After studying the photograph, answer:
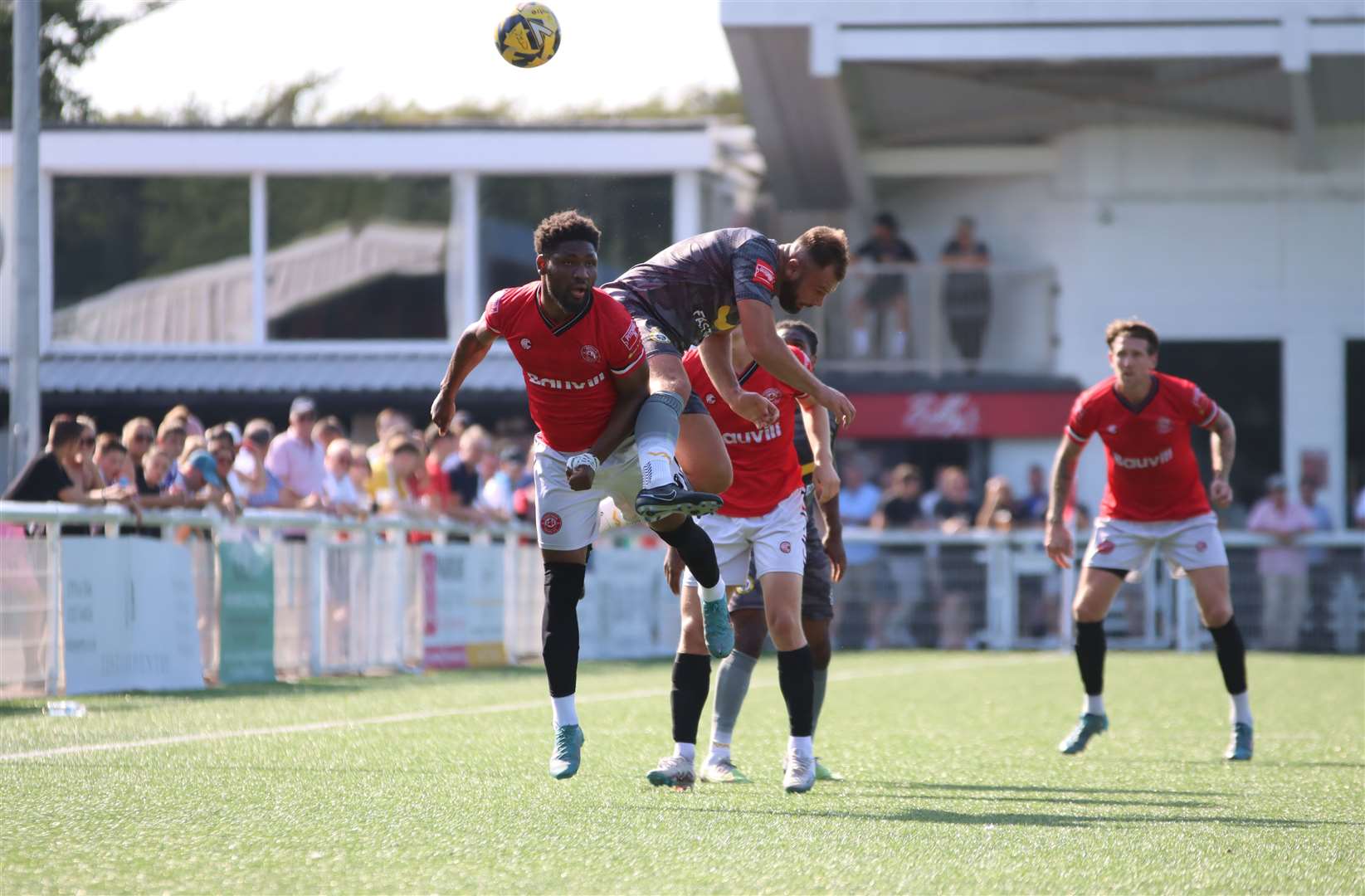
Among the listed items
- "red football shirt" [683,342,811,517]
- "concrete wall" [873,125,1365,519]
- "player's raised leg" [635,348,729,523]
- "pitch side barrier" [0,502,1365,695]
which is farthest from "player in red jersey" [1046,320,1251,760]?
"concrete wall" [873,125,1365,519]

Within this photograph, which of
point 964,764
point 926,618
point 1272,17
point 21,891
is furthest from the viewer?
point 1272,17

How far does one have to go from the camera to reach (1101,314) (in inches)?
1120

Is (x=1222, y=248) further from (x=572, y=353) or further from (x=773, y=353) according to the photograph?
(x=572, y=353)

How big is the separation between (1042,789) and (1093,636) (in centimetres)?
244

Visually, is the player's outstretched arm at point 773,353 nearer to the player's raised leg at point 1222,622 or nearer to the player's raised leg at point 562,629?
the player's raised leg at point 562,629

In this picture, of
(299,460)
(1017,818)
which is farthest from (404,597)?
(1017,818)

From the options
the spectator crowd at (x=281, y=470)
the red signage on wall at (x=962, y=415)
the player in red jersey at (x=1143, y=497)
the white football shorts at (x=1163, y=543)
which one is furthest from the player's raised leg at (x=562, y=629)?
the red signage on wall at (x=962, y=415)

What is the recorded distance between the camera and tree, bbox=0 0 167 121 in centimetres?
1739

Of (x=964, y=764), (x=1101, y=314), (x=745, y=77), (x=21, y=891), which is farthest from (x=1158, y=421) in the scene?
Answer: (x=1101, y=314)

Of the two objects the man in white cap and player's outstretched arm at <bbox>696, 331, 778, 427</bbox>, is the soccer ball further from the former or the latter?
the man in white cap

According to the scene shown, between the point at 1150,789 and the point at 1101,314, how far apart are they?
21.2 m

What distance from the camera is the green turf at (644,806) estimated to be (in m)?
5.36

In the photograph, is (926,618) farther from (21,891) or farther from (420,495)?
(21,891)

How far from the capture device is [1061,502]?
10.0m
